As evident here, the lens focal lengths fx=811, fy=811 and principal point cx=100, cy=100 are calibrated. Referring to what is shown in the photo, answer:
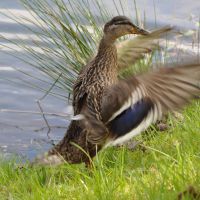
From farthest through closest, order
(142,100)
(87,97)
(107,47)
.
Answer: (107,47), (87,97), (142,100)

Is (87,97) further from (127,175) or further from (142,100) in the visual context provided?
(142,100)

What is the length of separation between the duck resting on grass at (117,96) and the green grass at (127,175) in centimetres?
13

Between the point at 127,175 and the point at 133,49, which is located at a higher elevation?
the point at 133,49

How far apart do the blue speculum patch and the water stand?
2.10m

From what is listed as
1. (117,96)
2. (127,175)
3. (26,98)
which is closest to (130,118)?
(117,96)

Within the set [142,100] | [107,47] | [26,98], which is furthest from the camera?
[26,98]

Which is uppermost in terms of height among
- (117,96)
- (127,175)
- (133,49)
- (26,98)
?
(117,96)

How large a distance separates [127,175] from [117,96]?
0.42 m

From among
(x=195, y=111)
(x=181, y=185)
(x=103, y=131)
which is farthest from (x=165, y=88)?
(x=195, y=111)

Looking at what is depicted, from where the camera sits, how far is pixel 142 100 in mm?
3812

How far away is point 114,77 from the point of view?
4.54 m

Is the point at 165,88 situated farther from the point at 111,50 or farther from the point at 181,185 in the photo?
the point at 111,50

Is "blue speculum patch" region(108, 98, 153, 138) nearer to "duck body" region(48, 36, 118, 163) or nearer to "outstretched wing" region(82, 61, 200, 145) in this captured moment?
"outstretched wing" region(82, 61, 200, 145)

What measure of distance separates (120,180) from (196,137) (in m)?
0.90
